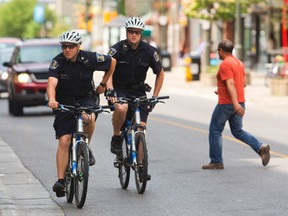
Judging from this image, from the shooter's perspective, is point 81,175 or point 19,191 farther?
point 19,191

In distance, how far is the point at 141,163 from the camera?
38.0ft

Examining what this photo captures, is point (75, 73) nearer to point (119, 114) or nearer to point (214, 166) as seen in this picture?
point (119, 114)

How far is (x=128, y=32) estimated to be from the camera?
12070 mm

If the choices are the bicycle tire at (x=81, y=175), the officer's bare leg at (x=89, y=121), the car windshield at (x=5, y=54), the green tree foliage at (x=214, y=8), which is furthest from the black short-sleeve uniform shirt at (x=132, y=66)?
the green tree foliage at (x=214, y=8)

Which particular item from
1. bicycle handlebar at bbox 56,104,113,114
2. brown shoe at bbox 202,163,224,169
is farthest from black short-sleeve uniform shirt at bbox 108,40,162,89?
brown shoe at bbox 202,163,224,169

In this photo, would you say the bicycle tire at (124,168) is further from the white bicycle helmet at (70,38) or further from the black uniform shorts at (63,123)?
the white bicycle helmet at (70,38)

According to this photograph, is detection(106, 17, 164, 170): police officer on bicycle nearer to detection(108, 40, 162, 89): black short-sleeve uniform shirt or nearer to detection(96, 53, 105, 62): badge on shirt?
detection(108, 40, 162, 89): black short-sleeve uniform shirt

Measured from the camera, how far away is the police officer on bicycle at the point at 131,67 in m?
12.1

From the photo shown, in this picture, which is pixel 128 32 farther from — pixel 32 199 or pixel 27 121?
pixel 27 121

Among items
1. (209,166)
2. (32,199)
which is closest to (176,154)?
(209,166)

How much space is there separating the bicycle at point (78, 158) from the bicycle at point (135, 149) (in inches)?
34.7

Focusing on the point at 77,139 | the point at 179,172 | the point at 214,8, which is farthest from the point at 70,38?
the point at 214,8

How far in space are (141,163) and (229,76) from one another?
8.96 ft

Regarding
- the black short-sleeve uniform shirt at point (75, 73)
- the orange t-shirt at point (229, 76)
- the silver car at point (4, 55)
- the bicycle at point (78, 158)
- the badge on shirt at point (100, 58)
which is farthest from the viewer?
the silver car at point (4, 55)
